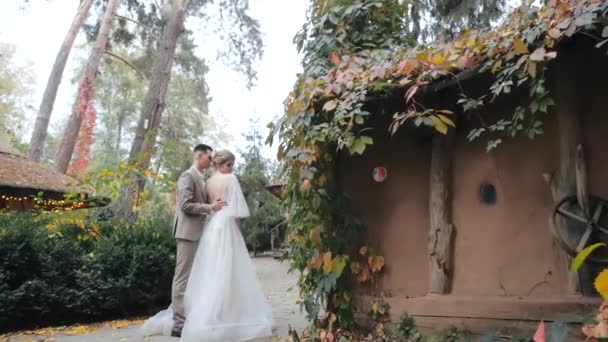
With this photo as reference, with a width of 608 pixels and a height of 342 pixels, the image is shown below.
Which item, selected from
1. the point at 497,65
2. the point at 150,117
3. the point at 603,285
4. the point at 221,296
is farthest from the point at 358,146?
the point at 150,117

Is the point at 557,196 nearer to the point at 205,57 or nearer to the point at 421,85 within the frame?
the point at 421,85

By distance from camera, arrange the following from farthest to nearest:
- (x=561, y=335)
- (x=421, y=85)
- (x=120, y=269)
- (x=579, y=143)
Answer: (x=120, y=269), (x=421, y=85), (x=579, y=143), (x=561, y=335)

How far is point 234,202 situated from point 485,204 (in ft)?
8.09

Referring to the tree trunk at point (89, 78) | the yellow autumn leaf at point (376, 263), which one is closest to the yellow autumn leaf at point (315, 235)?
the yellow autumn leaf at point (376, 263)

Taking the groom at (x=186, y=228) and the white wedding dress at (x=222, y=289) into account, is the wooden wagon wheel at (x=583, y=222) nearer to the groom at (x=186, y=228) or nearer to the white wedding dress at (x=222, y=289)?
the white wedding dress at (x=222, y=289)

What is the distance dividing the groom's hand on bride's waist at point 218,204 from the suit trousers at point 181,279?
42 cm

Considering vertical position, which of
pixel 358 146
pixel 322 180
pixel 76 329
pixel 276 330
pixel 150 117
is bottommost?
pixel 76 329

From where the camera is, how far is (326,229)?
4.16 meters

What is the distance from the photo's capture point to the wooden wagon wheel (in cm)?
316

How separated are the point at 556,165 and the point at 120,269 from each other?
5.19 metres

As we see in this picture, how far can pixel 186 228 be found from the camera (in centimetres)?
476

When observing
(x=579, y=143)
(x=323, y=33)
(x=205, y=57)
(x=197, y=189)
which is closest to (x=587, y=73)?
(x=579, y=143)

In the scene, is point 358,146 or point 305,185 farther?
point 305,185

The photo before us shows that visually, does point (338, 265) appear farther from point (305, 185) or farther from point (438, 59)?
point (438, 59)
